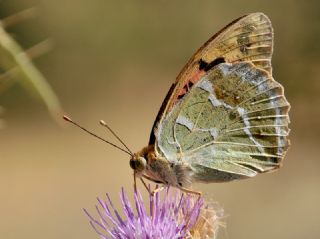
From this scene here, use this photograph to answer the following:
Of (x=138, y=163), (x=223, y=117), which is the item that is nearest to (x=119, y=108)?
(x=223, y=117)

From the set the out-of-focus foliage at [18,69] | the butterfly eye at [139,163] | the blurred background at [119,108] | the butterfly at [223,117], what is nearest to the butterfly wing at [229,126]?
the butterfly at [223,117]

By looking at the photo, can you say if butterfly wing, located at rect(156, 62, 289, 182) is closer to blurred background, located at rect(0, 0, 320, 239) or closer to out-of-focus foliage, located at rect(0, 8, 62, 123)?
out-of-focus foliage, located at rect(0, 8, 62, 123)

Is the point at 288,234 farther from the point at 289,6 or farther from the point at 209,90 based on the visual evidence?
the point at 209,90

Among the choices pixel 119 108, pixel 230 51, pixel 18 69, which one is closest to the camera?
pixel 18 69

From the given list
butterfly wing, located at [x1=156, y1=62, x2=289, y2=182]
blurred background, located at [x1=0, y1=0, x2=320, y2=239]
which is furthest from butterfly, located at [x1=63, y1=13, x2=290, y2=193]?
blurred background, located at [x1=0, y1=0, x2=320, y2=239]

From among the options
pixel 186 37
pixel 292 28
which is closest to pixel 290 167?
pixel 292 28

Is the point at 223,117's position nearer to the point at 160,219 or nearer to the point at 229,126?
the point at 229,126
